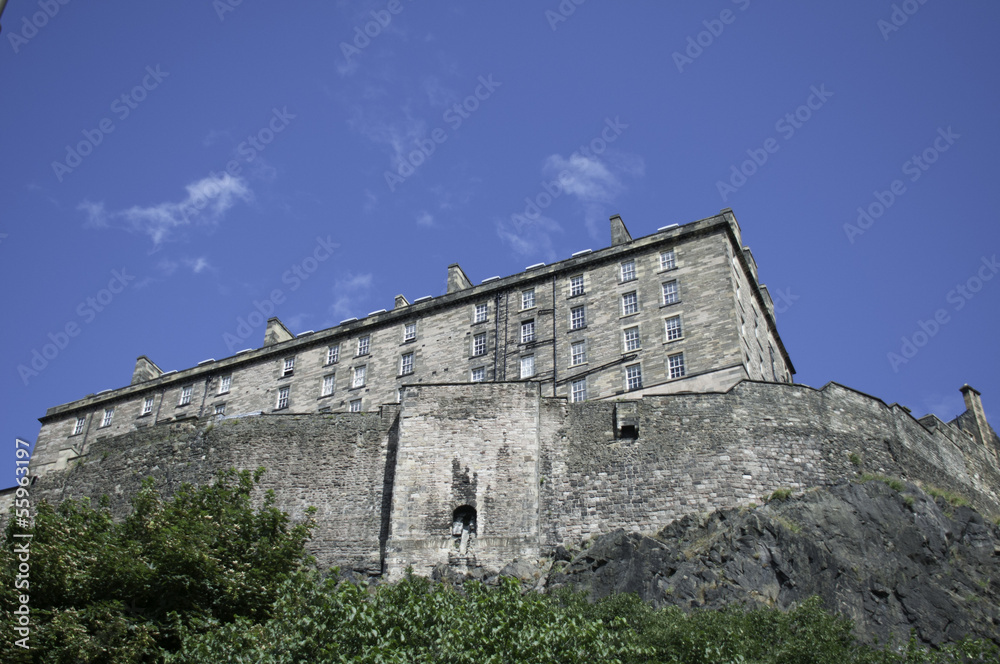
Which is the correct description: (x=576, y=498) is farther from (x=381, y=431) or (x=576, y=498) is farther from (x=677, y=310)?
(x=677, y=310)

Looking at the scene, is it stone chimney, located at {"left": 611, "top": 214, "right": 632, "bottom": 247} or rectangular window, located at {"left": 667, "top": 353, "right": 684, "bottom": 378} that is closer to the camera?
rectangular window, located at {"left": 667, "top": 353, "right": 684, "bottom": 378}

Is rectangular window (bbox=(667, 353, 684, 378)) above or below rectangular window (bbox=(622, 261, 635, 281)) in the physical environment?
below

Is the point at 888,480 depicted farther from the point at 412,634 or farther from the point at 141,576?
the point at 141,576

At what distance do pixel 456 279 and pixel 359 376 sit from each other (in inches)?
273

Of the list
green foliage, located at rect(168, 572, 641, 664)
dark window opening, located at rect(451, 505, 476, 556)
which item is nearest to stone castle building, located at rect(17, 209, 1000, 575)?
dark window opening, located at rect(451, 505, 476, 556)

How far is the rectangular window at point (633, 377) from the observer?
45.6 m

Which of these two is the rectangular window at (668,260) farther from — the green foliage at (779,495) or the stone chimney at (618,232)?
the green foliage at (779,495)

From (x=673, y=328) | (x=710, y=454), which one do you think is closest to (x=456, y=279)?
(x=673, y=328)

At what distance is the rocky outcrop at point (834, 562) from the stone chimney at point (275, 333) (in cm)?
2986

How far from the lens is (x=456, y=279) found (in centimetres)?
5519

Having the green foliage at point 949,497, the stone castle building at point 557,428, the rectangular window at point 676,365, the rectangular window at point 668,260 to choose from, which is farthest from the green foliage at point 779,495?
the rectangular window at point 668,260

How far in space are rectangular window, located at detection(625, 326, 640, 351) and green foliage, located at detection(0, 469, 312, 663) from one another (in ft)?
67.3

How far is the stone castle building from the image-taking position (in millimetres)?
35281

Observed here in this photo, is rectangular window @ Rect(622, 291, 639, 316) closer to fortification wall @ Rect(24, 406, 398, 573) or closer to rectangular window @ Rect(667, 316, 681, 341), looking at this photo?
rectangular window @ Rect(667, 316, 681, 341)
